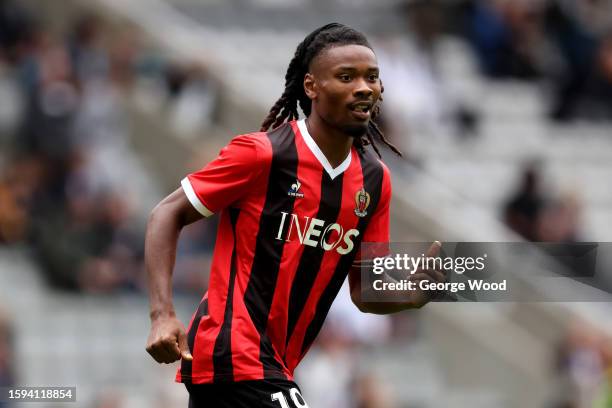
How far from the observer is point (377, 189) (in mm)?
6113

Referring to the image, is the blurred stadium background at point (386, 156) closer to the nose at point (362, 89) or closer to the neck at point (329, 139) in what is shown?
the neck at point (329, 139)

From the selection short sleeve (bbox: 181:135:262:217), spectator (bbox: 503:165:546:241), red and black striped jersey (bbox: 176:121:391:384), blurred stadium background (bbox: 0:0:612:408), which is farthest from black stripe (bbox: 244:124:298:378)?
spectator (bbox: 503:165:546:241)

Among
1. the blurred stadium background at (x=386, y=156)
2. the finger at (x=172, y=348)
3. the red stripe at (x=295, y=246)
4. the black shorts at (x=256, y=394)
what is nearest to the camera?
the finger at (x=172, y=348)

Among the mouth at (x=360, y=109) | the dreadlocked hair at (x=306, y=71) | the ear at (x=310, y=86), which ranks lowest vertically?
the mouth at (x=360, y=109)

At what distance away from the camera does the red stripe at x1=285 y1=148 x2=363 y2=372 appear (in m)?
5.93

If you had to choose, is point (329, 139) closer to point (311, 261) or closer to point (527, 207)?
point (311, 261)

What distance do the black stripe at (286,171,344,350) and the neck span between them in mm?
83

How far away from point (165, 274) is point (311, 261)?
1.94ft

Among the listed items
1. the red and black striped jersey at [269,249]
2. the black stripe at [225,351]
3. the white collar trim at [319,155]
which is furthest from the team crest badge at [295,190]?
the black stripe at [225,351]

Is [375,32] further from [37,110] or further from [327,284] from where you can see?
[327,284]

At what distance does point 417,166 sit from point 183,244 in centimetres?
316

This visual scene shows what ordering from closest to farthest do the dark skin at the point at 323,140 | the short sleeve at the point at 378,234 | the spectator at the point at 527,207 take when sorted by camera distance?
the dark skin at the point at 323,140 < the short sleeve at the point at 378,234 < the spectator at the point at 527,207

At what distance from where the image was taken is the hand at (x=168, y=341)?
17.9 feet

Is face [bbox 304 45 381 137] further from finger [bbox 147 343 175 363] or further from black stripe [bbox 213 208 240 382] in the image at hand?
finger [bbox 147 343 175 363]
